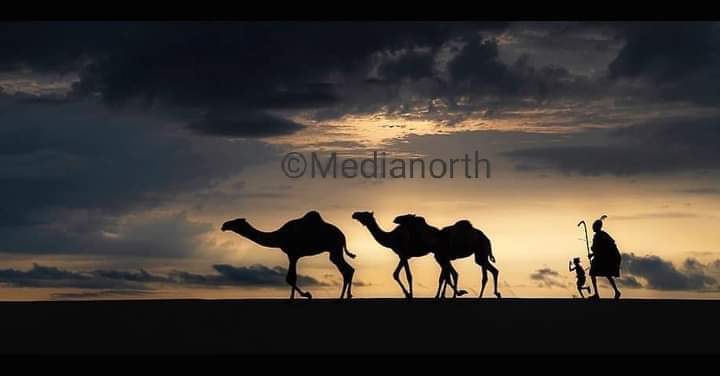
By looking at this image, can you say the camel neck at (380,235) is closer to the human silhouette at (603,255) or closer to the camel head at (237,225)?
the camel head at (237,225)

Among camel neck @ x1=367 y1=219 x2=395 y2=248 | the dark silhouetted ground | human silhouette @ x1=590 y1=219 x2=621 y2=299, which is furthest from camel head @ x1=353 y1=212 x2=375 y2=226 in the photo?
human silhouette @ x1=590 y1=219 x2=621 y2=299

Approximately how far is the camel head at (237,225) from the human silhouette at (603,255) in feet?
22.1

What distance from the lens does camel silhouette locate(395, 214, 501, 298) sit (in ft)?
70.7

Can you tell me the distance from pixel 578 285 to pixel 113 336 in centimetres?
1033

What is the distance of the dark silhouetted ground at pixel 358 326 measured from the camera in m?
14.0

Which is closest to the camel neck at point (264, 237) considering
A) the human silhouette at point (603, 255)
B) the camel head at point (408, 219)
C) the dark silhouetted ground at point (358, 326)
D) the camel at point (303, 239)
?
the camel at point (303, 239)

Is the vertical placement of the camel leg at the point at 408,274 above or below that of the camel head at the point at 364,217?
below

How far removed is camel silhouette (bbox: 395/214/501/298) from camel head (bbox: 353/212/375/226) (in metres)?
0.54

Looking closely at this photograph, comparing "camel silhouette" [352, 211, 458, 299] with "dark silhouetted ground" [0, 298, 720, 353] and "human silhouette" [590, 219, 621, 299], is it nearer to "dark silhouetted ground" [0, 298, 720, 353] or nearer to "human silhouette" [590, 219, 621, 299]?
"dark silhouetted ground" [0, 298, 720, 353]

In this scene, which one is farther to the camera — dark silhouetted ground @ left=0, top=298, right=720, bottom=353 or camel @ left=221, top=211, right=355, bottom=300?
camel @ left=221, top=211, right=355, bottom=300

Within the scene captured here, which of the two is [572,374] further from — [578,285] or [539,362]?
[578,285]

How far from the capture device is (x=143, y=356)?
12.9 metres

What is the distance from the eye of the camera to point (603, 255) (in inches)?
843

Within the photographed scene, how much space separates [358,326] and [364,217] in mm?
5619
